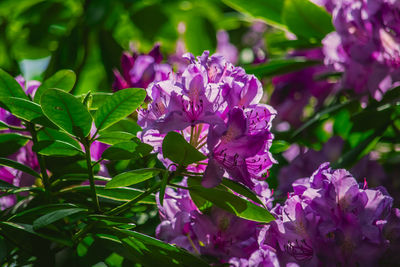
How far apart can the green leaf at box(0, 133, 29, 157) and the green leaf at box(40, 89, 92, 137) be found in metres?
0.21

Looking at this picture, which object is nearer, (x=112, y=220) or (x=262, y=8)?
(x=112, y=220)

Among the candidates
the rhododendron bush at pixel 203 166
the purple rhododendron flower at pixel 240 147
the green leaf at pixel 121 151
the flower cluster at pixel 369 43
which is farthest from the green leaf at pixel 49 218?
the flower cluster at pixel 369 43

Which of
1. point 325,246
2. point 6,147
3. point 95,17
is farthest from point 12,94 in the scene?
point 95,17

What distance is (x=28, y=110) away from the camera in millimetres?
878

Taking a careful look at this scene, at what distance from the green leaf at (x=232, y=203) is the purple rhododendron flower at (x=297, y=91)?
93 centimetres

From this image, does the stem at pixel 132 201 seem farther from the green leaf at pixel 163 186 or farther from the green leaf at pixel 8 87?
the green leaf at pixel 8 87

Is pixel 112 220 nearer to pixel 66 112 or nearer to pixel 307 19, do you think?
pixel 66 112

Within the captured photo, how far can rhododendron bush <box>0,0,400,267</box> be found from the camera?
86cm

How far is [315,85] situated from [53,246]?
1.06 metres

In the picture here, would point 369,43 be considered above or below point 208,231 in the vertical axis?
above

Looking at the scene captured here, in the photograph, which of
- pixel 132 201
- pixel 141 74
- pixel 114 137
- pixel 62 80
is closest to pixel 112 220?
pixel 132 201

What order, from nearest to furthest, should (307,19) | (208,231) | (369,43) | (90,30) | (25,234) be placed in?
(25,234), (208,231), (369,43), (307,19), (90,30)

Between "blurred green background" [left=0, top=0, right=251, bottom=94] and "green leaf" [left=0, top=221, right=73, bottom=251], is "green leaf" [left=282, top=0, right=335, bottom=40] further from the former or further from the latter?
"green leaf" [left=0, top=221, right=73, bottom=251]

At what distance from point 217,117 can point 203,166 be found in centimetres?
12
